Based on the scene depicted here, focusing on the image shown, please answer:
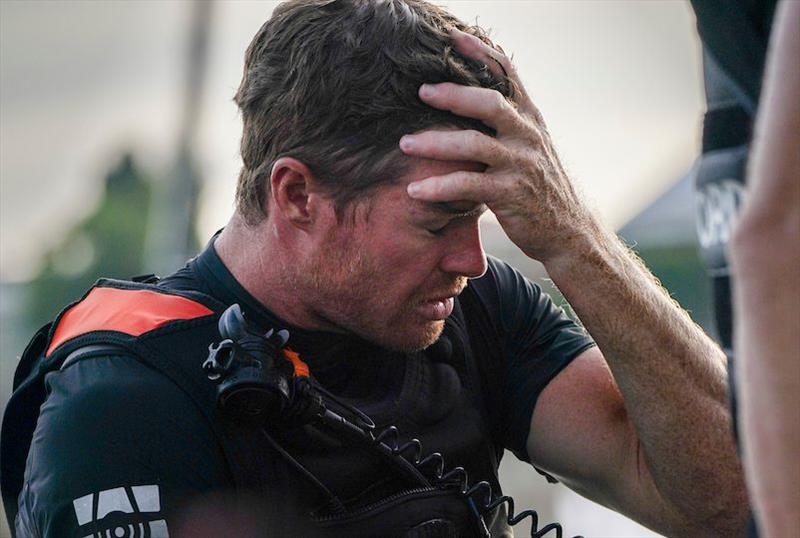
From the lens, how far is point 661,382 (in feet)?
6.41

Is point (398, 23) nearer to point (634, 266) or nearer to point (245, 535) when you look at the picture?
point (634, 266)

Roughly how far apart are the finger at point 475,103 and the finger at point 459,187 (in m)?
0.09

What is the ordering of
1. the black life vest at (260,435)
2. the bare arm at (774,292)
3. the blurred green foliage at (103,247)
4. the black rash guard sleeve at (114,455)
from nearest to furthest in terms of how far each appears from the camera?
the bare arm at (774,292), the black rash guard sleeve at (114,455), the black life vest at (260,435), the blurred green foliage at (103,247)

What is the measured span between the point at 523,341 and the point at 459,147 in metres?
0.53

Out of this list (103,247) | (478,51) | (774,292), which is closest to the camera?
(774,292)

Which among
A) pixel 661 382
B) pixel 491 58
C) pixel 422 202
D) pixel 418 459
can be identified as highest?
pixel 491 58

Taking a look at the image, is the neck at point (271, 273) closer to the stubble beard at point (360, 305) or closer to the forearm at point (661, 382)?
the stubble beard at point (360, 305)

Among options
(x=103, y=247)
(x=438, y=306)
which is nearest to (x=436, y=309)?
(x=438, y=306)

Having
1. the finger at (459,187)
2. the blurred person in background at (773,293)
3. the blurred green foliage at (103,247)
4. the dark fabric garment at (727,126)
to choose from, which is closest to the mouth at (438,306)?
the finger at (459,187)

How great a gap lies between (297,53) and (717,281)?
3.19 ft

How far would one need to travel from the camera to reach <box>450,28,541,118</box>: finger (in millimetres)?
1923

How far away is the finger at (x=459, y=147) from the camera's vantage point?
1798 millimetres

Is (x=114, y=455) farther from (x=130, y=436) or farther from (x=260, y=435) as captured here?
(x=260, y=435)

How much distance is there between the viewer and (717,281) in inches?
45.7
